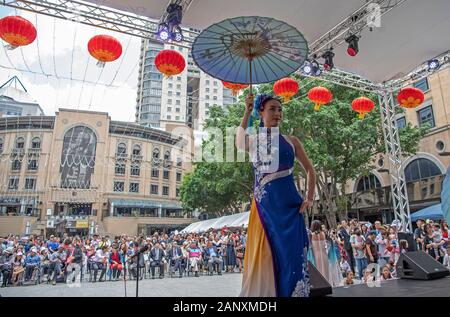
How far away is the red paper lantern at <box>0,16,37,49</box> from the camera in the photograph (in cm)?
522

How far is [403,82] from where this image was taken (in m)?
9.35

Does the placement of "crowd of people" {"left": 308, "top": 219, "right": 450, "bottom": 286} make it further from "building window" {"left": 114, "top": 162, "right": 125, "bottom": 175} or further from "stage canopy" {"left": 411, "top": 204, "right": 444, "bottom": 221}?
"building window" {"left": 114, "top": 162, "right": 125, "bottom": 175}

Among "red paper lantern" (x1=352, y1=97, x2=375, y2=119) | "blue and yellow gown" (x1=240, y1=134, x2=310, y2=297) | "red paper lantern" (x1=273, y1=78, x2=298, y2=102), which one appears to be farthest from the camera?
"red paper lantern" (x1=352, y1=97, x2=375, y2=119)

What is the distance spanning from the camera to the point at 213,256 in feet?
40.8

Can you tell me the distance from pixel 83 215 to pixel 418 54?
3374cm

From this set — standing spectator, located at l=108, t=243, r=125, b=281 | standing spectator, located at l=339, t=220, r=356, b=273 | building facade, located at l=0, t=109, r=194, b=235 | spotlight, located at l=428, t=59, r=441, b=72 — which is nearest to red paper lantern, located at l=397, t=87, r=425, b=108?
spotlight, located at l=428, t=59, r=441, b=72

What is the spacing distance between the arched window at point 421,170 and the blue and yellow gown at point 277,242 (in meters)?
17.7

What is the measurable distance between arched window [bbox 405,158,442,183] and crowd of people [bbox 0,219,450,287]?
8192 millimetres

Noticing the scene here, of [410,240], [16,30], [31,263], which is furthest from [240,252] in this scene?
[16,30]

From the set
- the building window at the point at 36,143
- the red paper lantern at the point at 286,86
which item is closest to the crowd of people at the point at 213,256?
the red paper lantern at the point at 286,86

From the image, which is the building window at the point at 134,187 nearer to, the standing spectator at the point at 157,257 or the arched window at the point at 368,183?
the arched window at the point at 368,183

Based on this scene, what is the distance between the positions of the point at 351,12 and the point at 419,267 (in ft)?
17.2

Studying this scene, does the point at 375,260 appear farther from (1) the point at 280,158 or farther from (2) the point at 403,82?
(1) the point at 280,158

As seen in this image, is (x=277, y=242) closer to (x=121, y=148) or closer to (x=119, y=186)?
(x=121, y=148)
